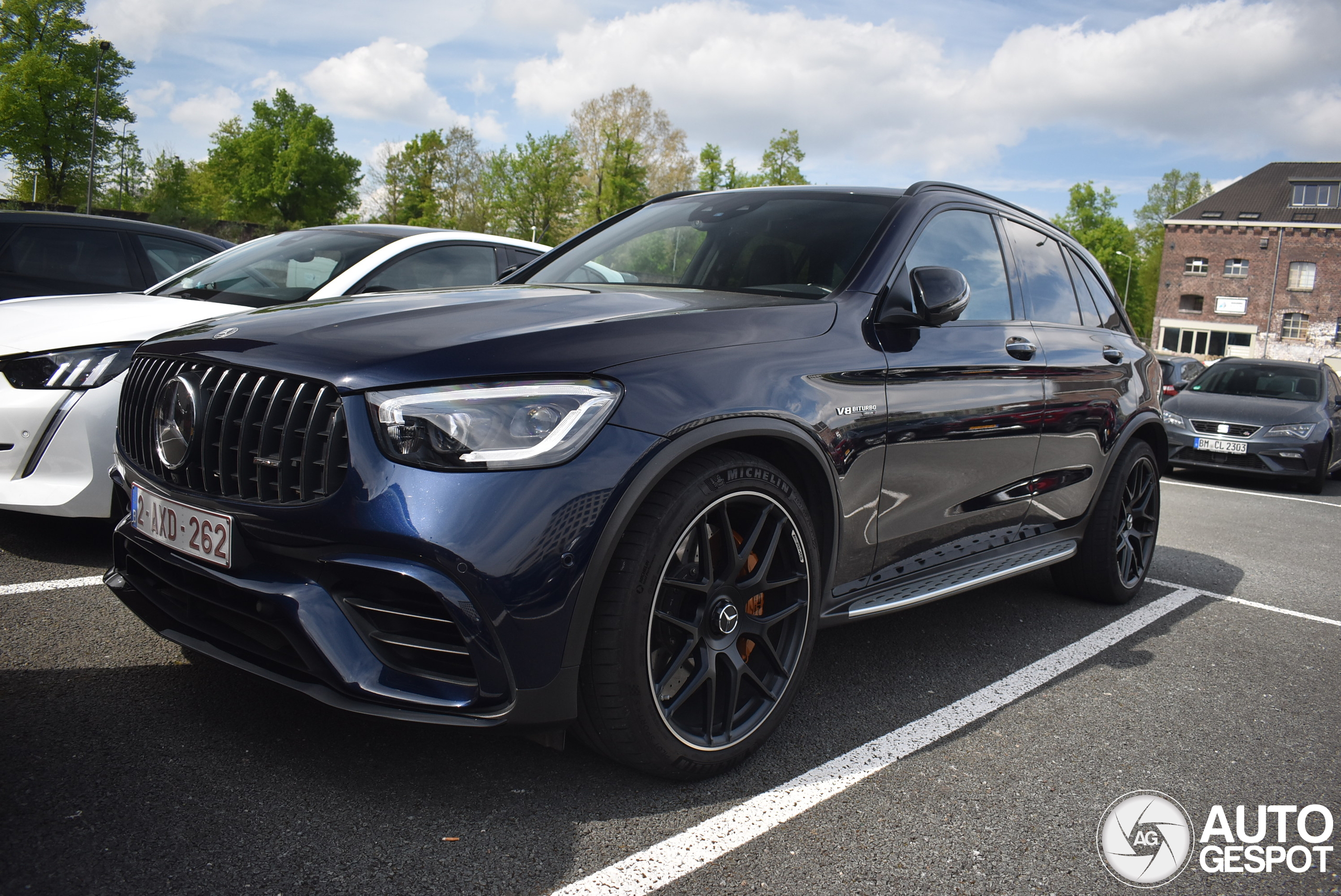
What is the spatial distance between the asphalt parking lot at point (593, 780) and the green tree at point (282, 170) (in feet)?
202

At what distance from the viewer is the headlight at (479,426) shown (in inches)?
79.8

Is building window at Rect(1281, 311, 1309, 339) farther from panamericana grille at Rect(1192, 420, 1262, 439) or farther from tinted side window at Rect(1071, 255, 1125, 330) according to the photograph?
tinted side window at Rect(1071, 255, 1125, 330)

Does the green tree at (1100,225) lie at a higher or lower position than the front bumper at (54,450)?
higher

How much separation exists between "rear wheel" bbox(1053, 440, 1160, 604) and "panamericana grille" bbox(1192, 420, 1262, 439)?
21.4 ft

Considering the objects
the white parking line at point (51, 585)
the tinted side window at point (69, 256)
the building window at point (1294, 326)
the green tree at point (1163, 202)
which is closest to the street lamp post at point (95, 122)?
the tinted side window at point (69, 256)

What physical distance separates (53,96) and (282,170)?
52.2 ft

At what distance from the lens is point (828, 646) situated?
3725 mm

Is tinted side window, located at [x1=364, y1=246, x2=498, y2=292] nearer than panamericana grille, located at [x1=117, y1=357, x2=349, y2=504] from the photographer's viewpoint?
No

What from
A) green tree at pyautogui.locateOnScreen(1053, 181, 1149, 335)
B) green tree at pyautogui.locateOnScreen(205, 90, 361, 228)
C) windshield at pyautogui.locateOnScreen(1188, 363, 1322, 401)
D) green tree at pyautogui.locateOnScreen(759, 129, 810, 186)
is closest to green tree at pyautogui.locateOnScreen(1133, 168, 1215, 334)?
green tree at pyautogui.locateOnScreen(1053, 181, 1149, 335)

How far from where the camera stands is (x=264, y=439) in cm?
215

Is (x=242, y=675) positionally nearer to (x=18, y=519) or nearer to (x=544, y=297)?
(x=544, y=297)

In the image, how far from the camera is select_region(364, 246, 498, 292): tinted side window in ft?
16.6

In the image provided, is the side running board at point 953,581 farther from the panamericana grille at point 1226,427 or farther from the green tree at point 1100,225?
the green tree at point 1100,225

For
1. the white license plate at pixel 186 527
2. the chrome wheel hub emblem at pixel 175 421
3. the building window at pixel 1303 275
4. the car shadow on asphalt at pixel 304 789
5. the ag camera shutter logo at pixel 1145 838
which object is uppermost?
the building window at pixel 1303 275
